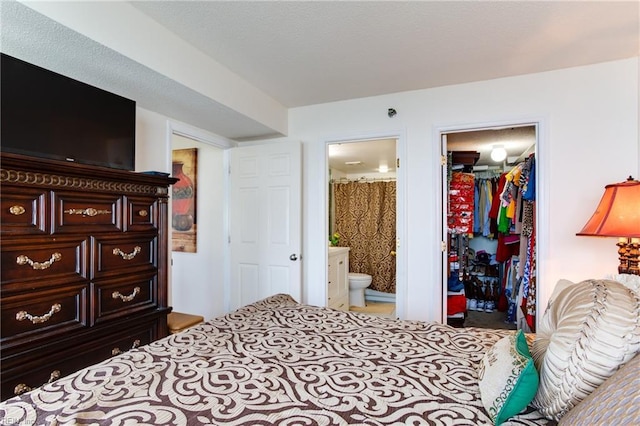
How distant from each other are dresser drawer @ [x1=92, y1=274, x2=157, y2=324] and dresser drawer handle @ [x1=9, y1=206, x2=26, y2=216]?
1.59ft

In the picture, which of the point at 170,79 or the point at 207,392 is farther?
the point at 170,79

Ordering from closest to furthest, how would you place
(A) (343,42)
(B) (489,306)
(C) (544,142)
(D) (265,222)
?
(A) (343,42) < (C) (544,142) < (D) (265,222) < (B) (489,306)

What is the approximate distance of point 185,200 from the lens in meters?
3.96

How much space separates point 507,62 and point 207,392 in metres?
2.81

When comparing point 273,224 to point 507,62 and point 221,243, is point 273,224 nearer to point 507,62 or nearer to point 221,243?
point 221,243

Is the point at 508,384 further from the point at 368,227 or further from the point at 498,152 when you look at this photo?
the point at 368,227

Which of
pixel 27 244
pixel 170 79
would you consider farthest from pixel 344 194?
pixel 27 244

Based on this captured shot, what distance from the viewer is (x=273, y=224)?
3439 mm

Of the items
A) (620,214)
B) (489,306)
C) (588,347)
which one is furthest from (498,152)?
(588,347)

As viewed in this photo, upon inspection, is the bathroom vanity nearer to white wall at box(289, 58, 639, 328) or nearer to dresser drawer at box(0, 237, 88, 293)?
white wall at box(289, 58, 639, 328)

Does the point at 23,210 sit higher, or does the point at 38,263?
the point at 23,210

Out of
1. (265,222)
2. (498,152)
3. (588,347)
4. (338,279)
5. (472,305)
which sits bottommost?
(472,305)

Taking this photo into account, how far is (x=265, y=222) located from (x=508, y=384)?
2.84 meters

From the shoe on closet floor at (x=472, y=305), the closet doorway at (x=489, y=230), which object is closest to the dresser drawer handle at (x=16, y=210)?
the closet doorway at (x=489, y=230)
